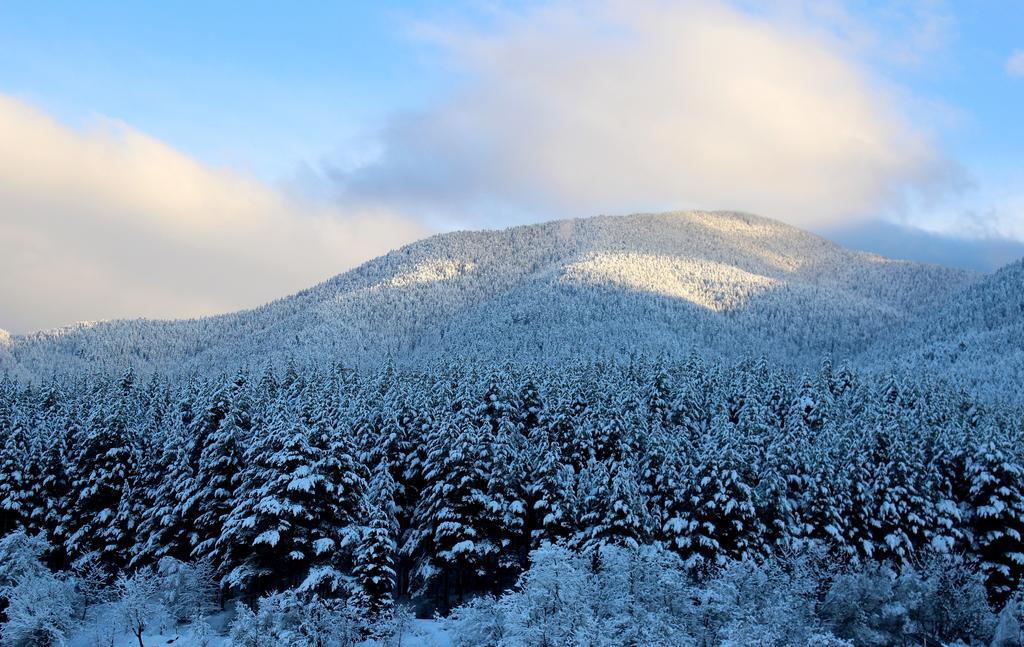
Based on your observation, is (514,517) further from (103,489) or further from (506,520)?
(103,489)

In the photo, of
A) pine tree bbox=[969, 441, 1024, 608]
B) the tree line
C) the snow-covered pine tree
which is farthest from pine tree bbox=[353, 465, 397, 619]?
pine tree bbox=[969, 441, 1024, 608]

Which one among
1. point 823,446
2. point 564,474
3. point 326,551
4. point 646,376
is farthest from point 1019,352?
point 326,551

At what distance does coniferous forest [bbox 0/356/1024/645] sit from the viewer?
38.1m

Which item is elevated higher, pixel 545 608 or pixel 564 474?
pixel 564 474

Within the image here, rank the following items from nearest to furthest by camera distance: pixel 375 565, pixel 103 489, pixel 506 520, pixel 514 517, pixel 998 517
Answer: pixel 375 565, pixel 506 520, pixel 514 517, pixel 998 517, pixel 103 489

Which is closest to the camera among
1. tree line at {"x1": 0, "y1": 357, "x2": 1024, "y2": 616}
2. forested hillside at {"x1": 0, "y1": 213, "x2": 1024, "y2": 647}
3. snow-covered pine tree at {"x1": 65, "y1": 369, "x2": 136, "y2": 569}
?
forested hillside at {"x1": 0, "y1": 213, "x2": 1024, "y2": 647}

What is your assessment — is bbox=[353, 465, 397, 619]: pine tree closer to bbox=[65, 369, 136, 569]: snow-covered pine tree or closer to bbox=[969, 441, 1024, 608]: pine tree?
bbox=[65, 369, 136, 569]: snow-covered pine tree

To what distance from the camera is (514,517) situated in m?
50.9

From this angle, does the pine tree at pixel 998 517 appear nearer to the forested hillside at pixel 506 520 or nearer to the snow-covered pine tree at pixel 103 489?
the forested hillside at pixel 506 520

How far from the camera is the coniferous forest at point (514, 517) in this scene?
38125mm

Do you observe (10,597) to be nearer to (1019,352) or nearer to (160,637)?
(160,637)

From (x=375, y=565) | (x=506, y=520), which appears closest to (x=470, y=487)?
(x=506, y=520)

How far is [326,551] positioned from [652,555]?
17567mm

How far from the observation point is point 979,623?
42062 millimetres
